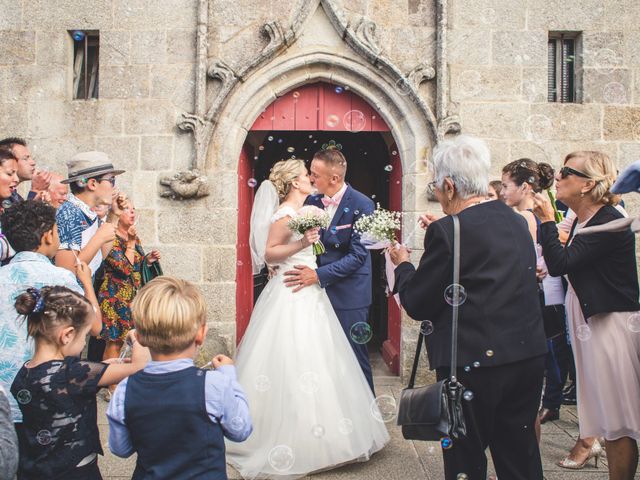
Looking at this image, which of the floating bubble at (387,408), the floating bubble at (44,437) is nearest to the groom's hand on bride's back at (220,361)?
the floating bubble at (44,437)

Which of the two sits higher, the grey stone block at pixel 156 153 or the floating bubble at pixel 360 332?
the grey stone block at pixel 156 153

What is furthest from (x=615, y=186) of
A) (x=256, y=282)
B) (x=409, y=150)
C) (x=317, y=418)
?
(x=256, y=282)

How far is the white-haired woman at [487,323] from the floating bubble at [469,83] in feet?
12.9

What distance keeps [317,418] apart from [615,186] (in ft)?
7.42

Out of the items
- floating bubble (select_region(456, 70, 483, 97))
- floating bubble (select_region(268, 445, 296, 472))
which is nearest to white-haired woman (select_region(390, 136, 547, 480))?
floating bubble (select_region(268, 445, 296, 472))

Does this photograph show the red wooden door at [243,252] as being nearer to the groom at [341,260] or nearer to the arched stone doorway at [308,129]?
the arched stone doorway at [308,129]

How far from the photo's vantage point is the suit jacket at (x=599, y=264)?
320 centimetres

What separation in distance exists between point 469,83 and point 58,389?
5287 mm

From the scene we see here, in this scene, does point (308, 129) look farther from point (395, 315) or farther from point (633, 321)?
point (633, 321)

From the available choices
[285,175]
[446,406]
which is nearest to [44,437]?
[446,406]

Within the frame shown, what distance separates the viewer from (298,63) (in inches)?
A: 253

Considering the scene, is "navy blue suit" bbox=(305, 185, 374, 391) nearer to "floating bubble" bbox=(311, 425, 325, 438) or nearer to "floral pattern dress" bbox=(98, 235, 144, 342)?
"floating bubble" bbox=(311, 425, 325, 438)

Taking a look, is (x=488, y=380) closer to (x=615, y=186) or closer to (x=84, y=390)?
(x=615, y=186)

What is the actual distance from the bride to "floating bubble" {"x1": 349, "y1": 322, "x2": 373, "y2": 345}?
0.31 feet
